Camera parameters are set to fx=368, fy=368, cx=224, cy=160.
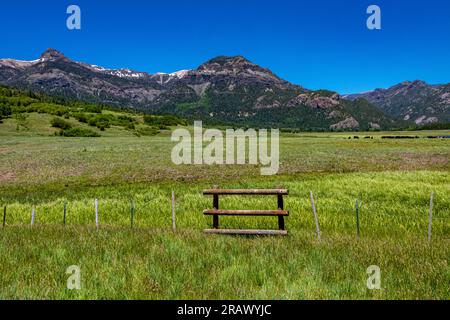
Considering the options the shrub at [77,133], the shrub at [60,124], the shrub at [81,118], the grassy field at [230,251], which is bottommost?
the grassy field at [230,251]

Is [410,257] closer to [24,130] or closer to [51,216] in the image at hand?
[51,216]

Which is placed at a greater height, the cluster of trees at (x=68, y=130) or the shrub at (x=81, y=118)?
the shrub at (x=81, y=118)

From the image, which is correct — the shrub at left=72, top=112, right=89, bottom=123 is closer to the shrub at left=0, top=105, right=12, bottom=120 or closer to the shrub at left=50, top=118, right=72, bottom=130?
the shrub at left=50, top=118, right=72, bottom=130

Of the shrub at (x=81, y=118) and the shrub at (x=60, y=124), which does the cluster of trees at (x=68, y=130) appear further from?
the shrub at (x=81, y=118)

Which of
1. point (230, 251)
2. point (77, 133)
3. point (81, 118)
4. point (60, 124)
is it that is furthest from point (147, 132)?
point (230, 251)

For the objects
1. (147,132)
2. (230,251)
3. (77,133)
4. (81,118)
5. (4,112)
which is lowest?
(230,251)

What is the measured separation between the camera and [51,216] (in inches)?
782

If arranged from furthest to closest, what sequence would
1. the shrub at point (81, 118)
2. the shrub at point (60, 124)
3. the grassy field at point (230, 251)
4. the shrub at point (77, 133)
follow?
the shrub at point (81, 118) → the shrub at point (60, 124) → the shrub at point (77, 133) → the grassy field at point (230, 251)

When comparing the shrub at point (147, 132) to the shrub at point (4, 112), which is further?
the shrub at point (147, 132)

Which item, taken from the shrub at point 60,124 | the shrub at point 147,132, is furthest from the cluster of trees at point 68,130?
the shrub at point 147,132

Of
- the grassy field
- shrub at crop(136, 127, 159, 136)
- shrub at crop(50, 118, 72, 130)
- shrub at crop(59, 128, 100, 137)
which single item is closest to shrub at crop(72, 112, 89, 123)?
shrub at crop(50, 118, 72, 130)

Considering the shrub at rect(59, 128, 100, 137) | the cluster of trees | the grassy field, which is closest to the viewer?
the grassy field

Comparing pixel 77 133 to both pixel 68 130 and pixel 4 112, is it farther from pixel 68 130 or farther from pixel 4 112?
pixel 4 112
